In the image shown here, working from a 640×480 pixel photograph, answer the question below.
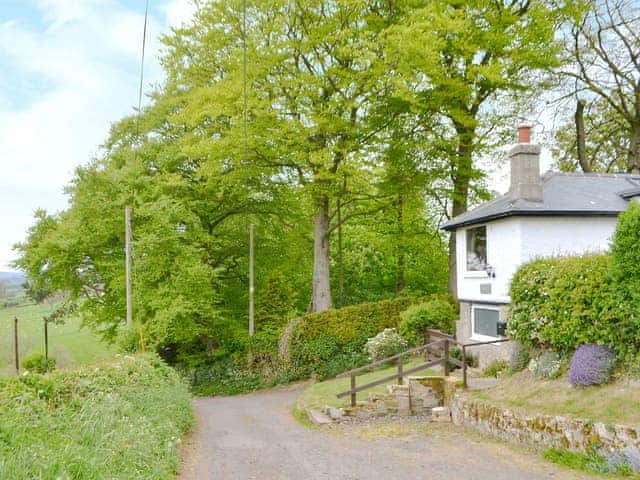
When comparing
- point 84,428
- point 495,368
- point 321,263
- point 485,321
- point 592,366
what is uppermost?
point 321,263

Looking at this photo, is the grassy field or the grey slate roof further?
the grassy field

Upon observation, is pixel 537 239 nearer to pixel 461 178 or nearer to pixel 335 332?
pixel 461 178

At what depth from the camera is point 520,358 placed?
11289mm

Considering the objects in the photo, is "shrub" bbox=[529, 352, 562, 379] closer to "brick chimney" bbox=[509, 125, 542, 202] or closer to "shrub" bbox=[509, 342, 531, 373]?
"shrub" bbox=[509, 342, 531, 373]

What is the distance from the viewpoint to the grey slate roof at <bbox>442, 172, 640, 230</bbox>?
14.7 metres

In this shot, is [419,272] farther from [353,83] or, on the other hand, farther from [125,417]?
[125,417]

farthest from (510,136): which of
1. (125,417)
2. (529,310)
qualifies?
(125,417)

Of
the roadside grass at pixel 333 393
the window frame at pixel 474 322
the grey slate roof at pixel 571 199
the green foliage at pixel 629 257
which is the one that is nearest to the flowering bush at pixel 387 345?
the roadside grass at pixel 333 393

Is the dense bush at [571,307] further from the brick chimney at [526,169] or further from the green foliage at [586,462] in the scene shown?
the brick chimney at [526,169]

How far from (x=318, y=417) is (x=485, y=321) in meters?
6.34

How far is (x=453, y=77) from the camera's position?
2123cm

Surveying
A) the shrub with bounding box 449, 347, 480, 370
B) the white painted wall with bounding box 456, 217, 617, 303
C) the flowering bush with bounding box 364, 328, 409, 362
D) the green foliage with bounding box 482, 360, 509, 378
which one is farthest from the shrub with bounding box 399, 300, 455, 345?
the green foliage with bounding box 482, 360, 509, 378

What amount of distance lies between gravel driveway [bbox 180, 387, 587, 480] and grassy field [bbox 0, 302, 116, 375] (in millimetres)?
15186

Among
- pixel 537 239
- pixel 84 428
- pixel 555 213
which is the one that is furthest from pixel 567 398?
pixel 84 428
